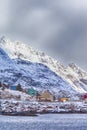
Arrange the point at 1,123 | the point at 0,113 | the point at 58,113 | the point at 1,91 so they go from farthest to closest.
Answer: the point at 1,91 → the point at 58,113 → the point at 0,113 → the point at 1,123

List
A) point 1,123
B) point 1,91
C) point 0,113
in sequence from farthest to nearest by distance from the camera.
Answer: point 1,91 → point 0,113 → point 1,123

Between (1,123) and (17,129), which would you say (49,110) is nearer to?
(1,123)

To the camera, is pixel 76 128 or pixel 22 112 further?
pixel 22 112

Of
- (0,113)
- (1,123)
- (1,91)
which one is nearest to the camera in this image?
(1,123)

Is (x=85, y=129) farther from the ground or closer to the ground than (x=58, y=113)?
closer to the ground

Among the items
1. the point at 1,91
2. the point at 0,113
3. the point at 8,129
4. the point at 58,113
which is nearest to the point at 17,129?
the point at 8,129

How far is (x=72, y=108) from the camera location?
561 ft

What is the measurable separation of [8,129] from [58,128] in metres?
9.53

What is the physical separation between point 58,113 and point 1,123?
160ft

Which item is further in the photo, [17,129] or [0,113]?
[0,113]

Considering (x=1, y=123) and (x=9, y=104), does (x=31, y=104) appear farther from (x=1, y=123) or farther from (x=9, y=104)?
(x=1, y=123)

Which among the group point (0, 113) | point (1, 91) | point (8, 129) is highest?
point (1, 91)

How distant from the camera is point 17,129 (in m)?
102

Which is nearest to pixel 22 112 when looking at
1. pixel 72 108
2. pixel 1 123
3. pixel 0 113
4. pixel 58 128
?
pixel 0 113
